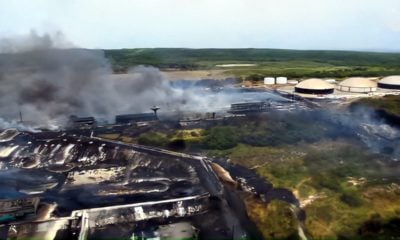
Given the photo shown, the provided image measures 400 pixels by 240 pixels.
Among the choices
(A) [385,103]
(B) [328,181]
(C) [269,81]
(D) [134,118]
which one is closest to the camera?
(B) [328,181]

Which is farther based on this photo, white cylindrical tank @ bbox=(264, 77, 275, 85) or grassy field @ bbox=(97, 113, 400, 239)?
white cylindrical tank @ bbox=(264, 77, 275, 85)

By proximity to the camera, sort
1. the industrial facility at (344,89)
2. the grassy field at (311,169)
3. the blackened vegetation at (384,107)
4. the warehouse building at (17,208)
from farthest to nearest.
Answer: the industrial facility at (344,89) < the blackened vegetation at (384,107) < the warehouse building at (17,208) < the grassy field at (311,169)

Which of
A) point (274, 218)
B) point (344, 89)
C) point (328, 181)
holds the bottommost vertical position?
point (274, 218)

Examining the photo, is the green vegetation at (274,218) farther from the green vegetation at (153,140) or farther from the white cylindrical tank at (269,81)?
the white cylindrical tank at (269,81)

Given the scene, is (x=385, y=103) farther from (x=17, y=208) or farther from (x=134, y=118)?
(x=17, y=208)

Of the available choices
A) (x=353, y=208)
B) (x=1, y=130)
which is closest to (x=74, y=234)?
(x=353, y=208)

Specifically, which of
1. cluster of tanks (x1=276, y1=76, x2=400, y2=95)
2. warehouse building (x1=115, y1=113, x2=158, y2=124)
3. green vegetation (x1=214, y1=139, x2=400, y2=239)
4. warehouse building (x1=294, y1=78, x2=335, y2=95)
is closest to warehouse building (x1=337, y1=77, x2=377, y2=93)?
cluster of tanks (x1=276, y1=76, x2=400, y2=95)

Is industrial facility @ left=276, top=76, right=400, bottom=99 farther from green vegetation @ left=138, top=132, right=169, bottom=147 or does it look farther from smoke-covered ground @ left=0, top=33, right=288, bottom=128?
green vegetation @ left=138, top=132, right=169, bottom=147

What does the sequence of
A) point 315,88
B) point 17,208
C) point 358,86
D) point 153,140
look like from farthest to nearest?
1. point 358,86
2. point 315,88
3. point 153,140
4. point 17,208

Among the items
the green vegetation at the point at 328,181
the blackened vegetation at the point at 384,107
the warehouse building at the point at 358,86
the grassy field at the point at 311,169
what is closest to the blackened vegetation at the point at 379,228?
the grassy field at the point at 311,169

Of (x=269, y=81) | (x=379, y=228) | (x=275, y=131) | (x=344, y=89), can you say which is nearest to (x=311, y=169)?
(x=379, y=228)
